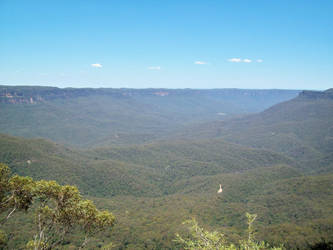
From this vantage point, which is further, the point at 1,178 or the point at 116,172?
the point at 116,172

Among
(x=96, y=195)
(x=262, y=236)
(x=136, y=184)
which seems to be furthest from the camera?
(x=136, y=184)

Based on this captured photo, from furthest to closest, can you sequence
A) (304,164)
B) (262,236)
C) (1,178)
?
1. (304,164)
2. (262,236)
3. (1,178)

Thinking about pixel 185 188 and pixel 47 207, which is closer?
pixel 47 207

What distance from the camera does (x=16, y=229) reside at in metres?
51.0

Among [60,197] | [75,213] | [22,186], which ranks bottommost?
[75,213]

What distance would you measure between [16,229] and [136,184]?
204 feet

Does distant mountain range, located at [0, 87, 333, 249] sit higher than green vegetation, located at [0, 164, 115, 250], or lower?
lower

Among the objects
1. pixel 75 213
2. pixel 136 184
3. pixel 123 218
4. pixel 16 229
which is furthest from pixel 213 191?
pixel 75 213

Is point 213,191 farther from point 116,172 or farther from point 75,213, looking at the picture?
point 75,213

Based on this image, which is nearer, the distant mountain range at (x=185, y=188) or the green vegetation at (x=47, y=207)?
the green vegetation at (x=47, y=207)

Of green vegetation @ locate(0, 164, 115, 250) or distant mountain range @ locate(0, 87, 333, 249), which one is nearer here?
green vegetation @ locate(0, 164, 115, 250)

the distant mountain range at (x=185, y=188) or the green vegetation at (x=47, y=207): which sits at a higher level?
the green vegetation at (x=47, y=207)

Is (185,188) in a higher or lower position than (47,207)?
lower

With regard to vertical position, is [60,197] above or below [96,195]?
above
